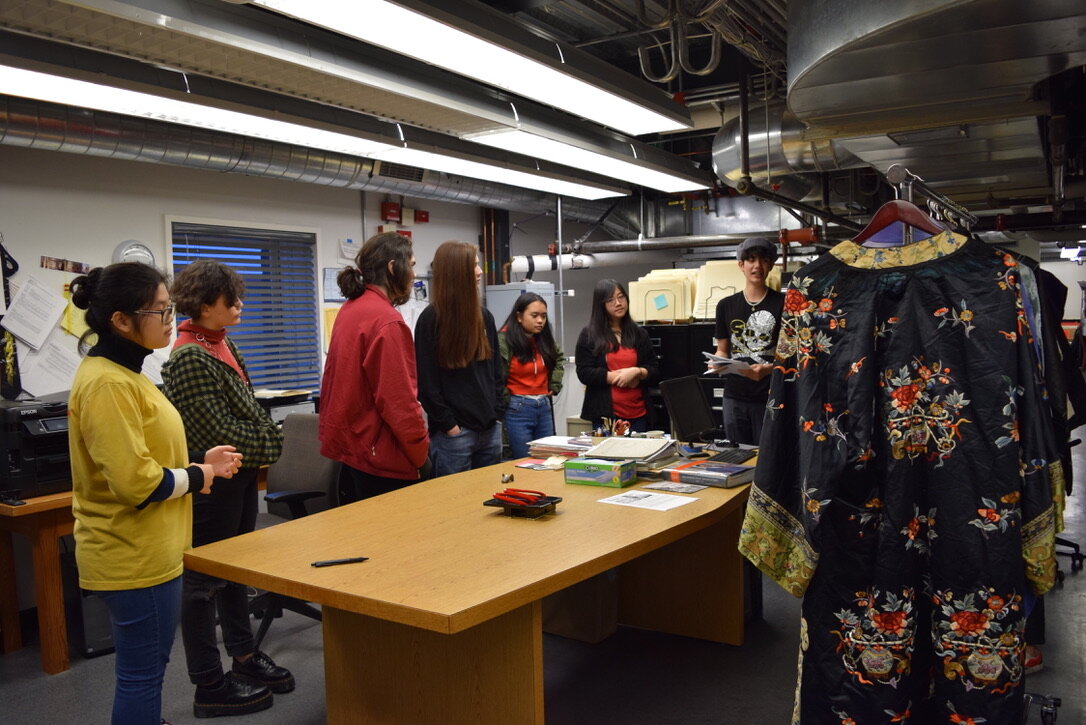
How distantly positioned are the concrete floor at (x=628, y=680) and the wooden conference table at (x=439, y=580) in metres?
0.71

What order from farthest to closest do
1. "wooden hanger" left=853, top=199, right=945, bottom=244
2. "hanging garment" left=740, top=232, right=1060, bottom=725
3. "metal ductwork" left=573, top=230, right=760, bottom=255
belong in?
"metal ductwork" left=573, top=230, right=760, bottom=255, "wooden hanger" left=853, top=199, right=945, bottom=244, "hanging garment" left=740, top=232, right=1060, bottom=725

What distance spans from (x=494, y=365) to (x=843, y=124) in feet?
5.56

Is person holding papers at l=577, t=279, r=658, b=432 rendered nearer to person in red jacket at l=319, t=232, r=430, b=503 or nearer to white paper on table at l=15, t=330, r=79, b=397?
person in red jacket at l=319, t=232, r=430, b=503

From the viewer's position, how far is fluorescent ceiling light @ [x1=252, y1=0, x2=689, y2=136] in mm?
2691

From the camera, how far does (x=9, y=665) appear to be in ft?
10.9

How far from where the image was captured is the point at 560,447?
3.35 m

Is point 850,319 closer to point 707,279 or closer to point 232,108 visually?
point 232,108

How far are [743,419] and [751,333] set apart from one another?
1.34ft

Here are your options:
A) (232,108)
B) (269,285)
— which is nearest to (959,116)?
(232,108)

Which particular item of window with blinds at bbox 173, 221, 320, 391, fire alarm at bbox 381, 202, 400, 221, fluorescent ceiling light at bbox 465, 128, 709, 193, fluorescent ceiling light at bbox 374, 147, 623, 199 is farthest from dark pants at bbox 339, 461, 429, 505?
fire alarm at bbox 381, 202, 400, 221

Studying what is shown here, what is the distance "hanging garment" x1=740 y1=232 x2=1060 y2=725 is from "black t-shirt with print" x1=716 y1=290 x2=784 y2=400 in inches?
79.1

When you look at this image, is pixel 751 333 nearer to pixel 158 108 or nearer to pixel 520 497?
pixel 520 497

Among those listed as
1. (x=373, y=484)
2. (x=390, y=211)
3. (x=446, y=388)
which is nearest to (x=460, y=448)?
(x=446, y=388)

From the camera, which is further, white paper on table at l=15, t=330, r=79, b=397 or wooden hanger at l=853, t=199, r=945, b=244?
white paper on table at l=15, t=330, r=79, b=397
